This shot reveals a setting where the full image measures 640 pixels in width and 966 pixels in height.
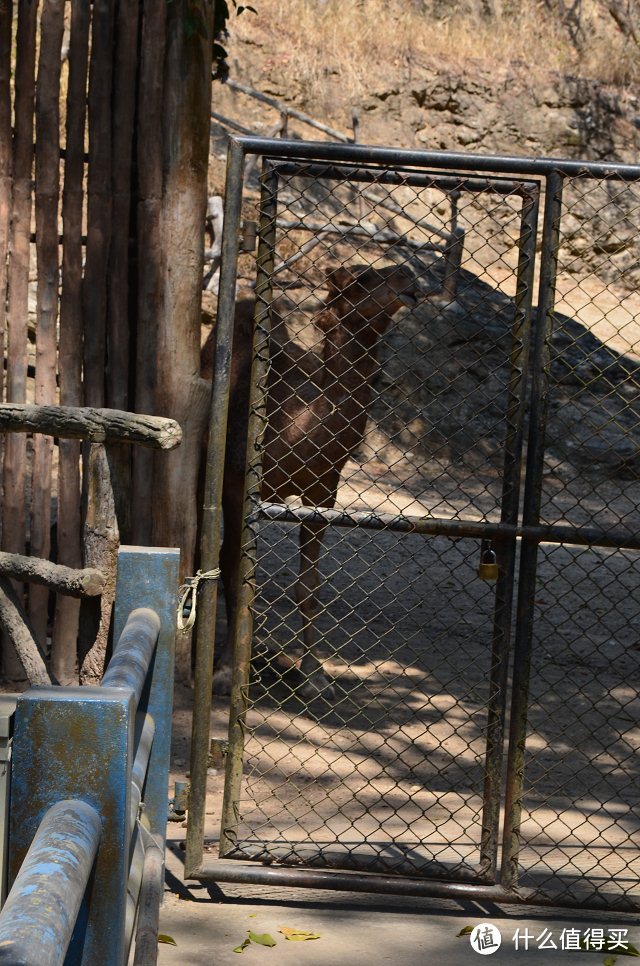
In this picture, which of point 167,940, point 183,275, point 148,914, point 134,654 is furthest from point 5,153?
point 148,914

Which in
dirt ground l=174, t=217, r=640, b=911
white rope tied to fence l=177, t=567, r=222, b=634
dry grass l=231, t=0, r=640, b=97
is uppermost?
dry grass l=231, t=0, r=640, b=97

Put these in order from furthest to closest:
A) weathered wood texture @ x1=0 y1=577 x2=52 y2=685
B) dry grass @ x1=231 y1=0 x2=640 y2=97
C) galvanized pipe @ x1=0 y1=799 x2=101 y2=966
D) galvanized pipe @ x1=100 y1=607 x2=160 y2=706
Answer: dry grass @ x1=231 y1=0 x2=640 y2=97 → weathered wood texture @ x1=0 y1=577 x2=52 y2=685 → galvanized pipe @ x1=100 y1=607 x2=160 y2=706 → galvanized pipe @ x1=0 y1=799 x2=101 y2=966

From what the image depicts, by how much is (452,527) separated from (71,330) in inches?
102

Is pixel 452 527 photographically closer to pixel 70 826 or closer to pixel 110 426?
pixel 110 426

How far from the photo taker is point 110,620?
2910 mm

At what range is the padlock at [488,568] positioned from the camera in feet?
12.0

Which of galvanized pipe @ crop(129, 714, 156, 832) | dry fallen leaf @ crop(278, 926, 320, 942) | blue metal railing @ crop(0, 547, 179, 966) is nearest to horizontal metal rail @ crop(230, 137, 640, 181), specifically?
galvanized pipe @ crop(129, 714, 156, 832)

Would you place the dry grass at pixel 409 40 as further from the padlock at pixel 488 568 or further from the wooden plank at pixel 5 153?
the padlock at pixel 488 568

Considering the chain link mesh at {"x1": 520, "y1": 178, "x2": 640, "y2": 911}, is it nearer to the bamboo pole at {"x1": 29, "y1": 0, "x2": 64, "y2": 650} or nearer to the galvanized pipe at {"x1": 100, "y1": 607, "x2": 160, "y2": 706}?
the galvanized pipe at {"x1": 100, "y1": 607, "x2": 160, "y2": 706}

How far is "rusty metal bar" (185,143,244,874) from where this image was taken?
371 cm

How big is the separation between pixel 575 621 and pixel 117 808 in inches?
274

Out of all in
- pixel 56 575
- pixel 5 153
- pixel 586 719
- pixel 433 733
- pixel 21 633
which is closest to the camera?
pixel 56 575

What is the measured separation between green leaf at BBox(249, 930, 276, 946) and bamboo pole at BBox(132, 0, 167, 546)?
251 cm

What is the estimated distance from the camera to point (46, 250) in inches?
212
